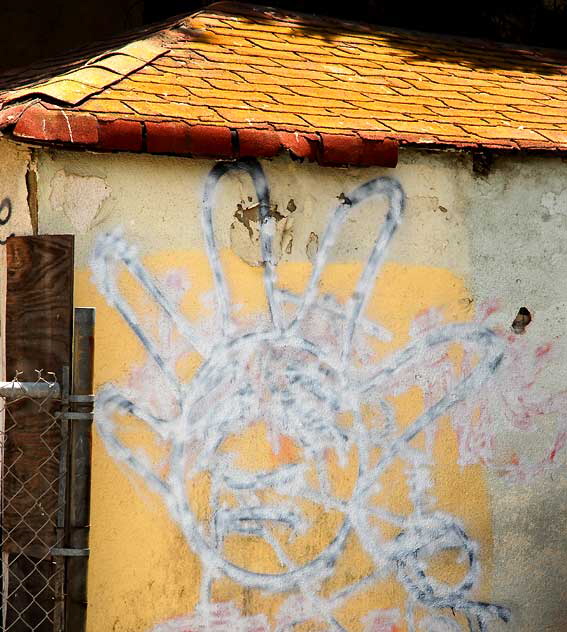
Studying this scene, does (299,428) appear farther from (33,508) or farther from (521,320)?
(33,508)

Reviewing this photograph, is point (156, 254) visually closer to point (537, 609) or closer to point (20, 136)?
point (20, 136)

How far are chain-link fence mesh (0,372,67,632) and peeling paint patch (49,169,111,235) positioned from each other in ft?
3.63

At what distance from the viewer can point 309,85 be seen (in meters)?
5.75

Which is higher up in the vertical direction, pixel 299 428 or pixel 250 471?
pixel 299 428

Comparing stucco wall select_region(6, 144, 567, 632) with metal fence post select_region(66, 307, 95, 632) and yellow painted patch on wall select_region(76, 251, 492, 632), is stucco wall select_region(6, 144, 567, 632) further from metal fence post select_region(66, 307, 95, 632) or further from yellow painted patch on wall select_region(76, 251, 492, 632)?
metal fence post select_region(66, 307, 95, 632)

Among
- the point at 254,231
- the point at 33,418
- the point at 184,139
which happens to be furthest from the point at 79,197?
the point at 33,418

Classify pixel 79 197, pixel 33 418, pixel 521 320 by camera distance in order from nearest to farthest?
pixel 33 418 → pixel 79 197 → pixel 521 320

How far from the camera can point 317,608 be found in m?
5.11

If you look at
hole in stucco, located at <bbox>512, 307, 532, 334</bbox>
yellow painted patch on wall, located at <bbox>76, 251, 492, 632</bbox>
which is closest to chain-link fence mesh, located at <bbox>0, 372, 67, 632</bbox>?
yellow painted patch on wall, located at <bbox>76, 251, 492, 632</bbox>

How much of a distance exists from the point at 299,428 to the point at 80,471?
153cm

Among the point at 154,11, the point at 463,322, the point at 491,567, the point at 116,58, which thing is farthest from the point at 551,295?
the point at 154,11

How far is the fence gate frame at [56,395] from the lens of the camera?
12.4 feet

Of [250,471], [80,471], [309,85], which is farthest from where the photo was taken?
[309,85]

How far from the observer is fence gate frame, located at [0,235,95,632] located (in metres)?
3.77
